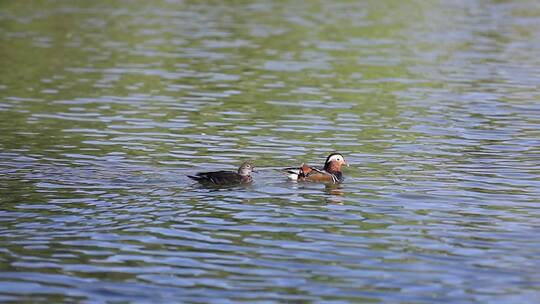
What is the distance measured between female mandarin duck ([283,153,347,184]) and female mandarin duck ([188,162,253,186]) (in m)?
0.78

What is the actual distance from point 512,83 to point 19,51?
14970mm

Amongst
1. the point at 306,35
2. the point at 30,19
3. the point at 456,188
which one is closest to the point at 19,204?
the point at 456,188

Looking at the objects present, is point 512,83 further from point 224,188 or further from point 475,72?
point 224,188

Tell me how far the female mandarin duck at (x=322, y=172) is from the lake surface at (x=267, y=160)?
8.4 inches

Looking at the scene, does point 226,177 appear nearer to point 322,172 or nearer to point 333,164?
point 322,172

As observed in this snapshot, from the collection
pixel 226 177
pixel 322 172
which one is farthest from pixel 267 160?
pixel 226 177

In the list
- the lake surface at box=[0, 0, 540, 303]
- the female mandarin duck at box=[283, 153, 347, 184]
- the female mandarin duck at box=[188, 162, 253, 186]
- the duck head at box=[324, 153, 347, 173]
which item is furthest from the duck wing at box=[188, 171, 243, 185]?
the duck head at box=[324, 153, 347, 173]

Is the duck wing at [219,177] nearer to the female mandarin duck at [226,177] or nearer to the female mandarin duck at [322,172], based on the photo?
the female mandarin duck at [226,177]

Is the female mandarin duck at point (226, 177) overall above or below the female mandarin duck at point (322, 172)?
above

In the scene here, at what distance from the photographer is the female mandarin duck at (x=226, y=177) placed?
59.3ft

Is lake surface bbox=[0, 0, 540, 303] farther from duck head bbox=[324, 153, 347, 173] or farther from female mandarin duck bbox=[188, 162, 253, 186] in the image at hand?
duck head bbox=[324, 153, 347, 173]

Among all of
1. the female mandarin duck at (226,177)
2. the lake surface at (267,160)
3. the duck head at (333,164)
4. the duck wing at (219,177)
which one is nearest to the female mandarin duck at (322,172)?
the duck head at (333,164)

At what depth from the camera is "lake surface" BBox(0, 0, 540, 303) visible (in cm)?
1337

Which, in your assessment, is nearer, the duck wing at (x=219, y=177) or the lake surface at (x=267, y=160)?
the lake surface at (x=267, y=160)
